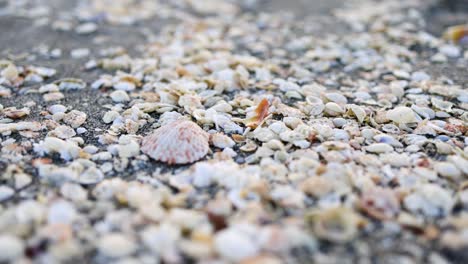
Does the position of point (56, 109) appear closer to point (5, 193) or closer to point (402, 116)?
point (5, 193)

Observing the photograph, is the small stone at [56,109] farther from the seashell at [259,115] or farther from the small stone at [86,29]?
the small stone at [86,29]

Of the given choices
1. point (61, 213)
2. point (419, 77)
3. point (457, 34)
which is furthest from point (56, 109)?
point (457, 34)

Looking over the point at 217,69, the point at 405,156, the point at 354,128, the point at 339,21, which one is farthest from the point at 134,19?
the point at 405,156

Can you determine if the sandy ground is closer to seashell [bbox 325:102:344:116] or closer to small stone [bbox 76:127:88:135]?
small stone [bbox 76:127:88:135]

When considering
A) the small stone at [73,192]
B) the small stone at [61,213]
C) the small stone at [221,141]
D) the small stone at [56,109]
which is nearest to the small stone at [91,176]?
the small stone at [73,192]

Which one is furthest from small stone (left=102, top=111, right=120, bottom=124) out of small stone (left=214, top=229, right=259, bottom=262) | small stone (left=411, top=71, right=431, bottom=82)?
small stone (left=411, top=71, right=431, bottom=82)

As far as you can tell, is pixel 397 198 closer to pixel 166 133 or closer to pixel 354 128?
pixel 354 128
